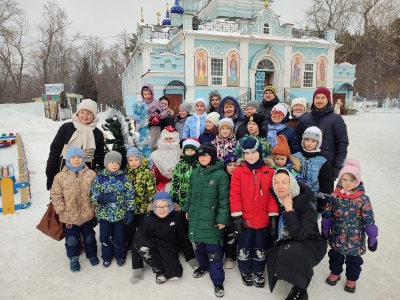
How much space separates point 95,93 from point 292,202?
3378 cm

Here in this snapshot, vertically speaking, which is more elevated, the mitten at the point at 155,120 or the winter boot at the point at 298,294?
the mitten at the point at 155,120

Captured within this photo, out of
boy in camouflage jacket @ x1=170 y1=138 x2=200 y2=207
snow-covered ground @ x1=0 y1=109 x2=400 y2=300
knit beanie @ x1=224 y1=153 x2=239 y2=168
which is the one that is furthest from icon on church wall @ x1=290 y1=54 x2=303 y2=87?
boy in camouflage jacket @ x1=170 y1=138 x2=200 y2=207

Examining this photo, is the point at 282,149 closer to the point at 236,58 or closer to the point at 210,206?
the point at 210,206

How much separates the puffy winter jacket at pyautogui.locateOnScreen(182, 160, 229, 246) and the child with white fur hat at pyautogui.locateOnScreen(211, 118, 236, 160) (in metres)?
0.58

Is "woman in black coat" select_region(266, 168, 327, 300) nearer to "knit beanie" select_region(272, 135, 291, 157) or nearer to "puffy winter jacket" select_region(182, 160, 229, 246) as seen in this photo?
"knit beanie" select_region(272, 135, 291, 157)

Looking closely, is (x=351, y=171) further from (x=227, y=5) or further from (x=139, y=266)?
(x=227, y=5)

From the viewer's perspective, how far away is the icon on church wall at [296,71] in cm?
2191

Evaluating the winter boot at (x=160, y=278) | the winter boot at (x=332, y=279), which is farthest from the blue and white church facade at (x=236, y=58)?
the winter boot at (x=332, y=279)

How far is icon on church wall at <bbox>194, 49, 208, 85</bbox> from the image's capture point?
763 inches

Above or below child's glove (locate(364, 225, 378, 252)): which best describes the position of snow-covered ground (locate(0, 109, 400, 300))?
below

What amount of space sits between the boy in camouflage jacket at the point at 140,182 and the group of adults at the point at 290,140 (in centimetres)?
56

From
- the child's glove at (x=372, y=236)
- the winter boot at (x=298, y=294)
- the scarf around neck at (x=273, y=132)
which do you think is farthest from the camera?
the scarf around neck at (x=273, y=132)

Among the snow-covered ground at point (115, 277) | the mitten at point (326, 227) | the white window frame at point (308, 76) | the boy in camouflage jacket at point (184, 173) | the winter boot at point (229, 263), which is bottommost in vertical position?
the snow-covered ground at point (115, 277)

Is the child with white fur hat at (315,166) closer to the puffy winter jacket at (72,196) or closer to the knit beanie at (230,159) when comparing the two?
the knit beanie at (230,159)
